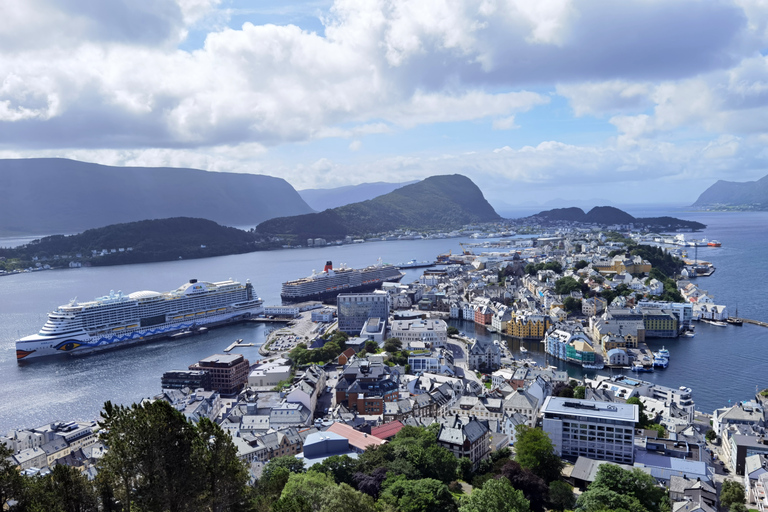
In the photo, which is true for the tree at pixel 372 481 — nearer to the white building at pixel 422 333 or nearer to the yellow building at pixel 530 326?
the white building at pixel 422 333

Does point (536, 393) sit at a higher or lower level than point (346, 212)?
lower

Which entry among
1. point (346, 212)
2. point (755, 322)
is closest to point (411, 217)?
point (346, 212)

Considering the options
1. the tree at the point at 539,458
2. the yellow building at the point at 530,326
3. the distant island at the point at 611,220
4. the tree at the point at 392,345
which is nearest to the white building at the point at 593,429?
the tree at the point at 539,458

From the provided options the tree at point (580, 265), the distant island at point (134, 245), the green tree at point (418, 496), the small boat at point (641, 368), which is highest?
the distant island at point (134, 245)

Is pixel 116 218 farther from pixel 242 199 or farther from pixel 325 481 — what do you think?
pixel 325 481

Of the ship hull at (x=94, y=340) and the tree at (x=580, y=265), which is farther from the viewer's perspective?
the tree at (x=580, y=265)

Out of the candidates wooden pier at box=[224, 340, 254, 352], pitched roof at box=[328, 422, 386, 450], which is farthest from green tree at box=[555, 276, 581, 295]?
pitched roof at box=[328, 422, 386, 450]

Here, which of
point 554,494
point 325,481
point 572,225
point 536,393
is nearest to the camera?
point 325,481
